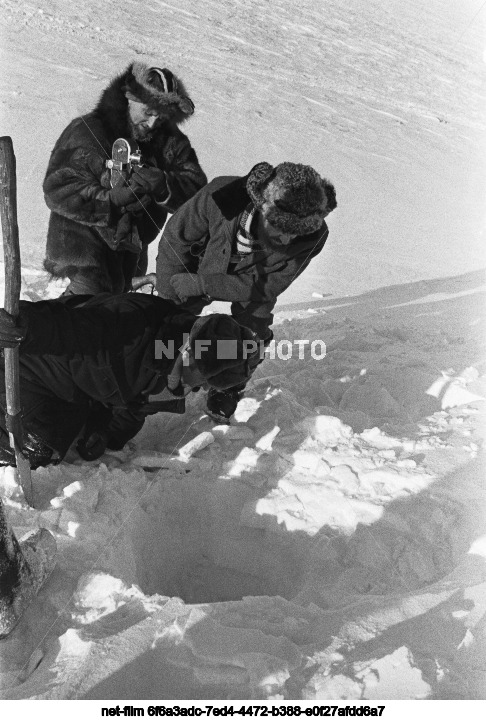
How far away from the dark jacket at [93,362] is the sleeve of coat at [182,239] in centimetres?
62

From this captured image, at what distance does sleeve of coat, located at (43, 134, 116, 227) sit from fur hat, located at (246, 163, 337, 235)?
793 mm

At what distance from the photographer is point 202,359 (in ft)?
7.98

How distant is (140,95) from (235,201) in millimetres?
676

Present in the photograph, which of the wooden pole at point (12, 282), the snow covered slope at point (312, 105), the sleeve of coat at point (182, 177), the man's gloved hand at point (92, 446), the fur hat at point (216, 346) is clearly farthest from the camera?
the snow covered slope at point (312, 105)

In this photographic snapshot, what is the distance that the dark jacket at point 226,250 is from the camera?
3057 mm


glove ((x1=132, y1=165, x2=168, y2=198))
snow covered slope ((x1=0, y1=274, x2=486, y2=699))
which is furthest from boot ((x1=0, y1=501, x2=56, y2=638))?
glove ((x1=132, y1=165, x2=168, y2=198))

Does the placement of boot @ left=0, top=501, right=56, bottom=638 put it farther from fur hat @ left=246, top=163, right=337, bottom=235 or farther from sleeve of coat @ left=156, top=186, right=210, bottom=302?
sleeve of coat @ left=156, top=186, right=210, bottom=302

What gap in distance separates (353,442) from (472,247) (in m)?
5.82

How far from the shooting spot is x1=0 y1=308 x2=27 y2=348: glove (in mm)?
2141

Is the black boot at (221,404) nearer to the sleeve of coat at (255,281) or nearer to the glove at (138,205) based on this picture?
the sleeve of coat at (255,281)

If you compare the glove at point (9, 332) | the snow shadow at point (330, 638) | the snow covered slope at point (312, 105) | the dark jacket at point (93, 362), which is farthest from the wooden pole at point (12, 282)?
the snow covered slope at point (312, 105)

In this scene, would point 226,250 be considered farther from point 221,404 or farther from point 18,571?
point 18,571

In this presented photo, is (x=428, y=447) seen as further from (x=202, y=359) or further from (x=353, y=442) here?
(x=202, y=359)
